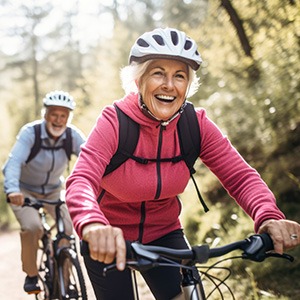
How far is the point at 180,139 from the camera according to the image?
2.85 metres

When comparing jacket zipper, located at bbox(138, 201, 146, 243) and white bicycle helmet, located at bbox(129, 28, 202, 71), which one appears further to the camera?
jacket zipper, located at bbox(138, 201, 146, 243)

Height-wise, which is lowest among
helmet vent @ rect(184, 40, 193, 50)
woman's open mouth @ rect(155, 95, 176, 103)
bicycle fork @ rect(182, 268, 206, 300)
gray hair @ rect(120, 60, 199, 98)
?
bicycle fork @ rect(182, 268, 206, 300)

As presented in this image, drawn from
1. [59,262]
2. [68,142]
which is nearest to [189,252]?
[59,262]

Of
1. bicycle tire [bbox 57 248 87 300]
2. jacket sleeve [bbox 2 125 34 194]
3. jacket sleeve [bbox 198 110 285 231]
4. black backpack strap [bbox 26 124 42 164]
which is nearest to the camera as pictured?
jacket sleeve [bbox 198 110 285 231]

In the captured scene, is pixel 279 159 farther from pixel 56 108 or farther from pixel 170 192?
pixel 170 192

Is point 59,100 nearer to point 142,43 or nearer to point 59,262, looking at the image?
point 59,262

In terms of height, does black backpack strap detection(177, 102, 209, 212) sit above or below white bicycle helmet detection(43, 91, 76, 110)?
below

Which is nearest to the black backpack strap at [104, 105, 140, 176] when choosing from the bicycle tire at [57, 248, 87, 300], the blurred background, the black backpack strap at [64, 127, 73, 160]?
the blurred background

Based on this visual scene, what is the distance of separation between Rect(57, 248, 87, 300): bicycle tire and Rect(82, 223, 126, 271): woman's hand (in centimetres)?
294

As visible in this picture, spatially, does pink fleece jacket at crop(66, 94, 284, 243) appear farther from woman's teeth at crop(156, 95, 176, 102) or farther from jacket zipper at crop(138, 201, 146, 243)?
woman's teeth at crop(156, 95, 176, 102)

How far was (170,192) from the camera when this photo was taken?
282cm

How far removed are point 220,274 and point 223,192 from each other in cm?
257

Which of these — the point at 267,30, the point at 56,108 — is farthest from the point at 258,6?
the point at 56,108

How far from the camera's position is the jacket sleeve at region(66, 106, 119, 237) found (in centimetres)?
220
